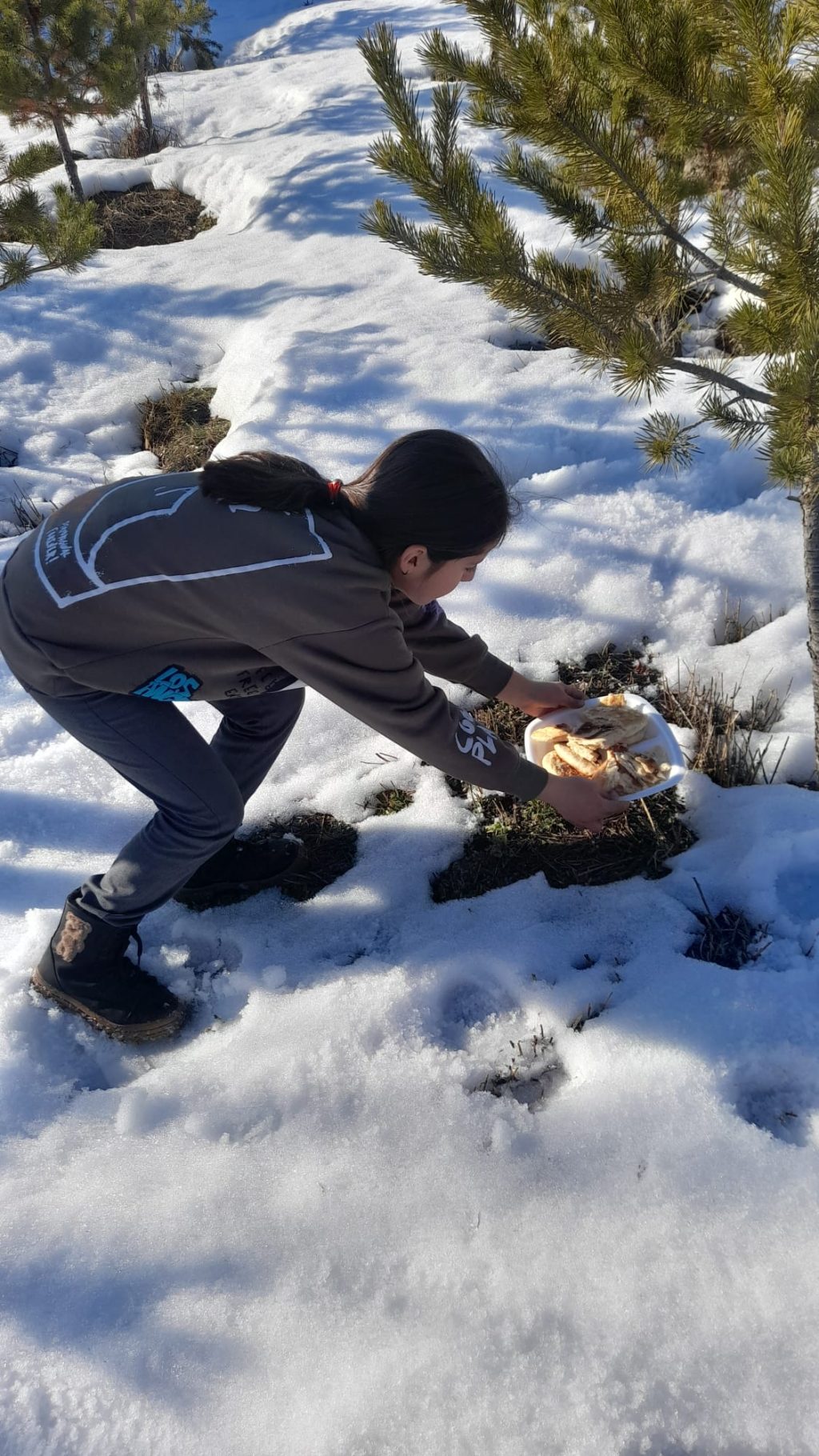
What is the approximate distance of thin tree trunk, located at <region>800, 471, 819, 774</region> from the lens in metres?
1.83

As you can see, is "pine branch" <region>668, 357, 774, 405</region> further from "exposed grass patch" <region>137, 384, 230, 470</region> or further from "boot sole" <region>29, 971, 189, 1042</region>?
"exposed grass patch" <region>137, 384, 230, 470</region>

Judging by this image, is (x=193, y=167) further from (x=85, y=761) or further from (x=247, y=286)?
(x=85, y=761)

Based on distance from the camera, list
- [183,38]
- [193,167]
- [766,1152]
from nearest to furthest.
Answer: [766,1152]
[193,167]
[183,38]

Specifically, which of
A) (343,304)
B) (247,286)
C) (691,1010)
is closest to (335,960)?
(691,1010)

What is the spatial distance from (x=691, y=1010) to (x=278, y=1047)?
0.91 metres

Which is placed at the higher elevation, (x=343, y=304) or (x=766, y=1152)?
(x=343, y=304)

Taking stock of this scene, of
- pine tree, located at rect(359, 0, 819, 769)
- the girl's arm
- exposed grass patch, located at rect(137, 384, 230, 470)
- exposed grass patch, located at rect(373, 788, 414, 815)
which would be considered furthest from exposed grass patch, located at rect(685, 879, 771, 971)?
exposed grass patch, located at rect(137, 384, 230, 470)

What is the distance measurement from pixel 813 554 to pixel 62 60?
310 inches

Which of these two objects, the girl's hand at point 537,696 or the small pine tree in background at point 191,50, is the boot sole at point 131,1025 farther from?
the small pine tree in background at point 191,50

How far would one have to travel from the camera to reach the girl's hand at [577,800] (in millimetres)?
1957

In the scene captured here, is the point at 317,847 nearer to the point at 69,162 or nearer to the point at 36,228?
the point at 36,228

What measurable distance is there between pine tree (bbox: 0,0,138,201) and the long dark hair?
23.3 feet

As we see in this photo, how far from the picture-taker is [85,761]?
2879 mm

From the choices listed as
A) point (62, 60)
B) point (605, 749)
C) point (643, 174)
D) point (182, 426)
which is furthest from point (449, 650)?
point (62, 60)
